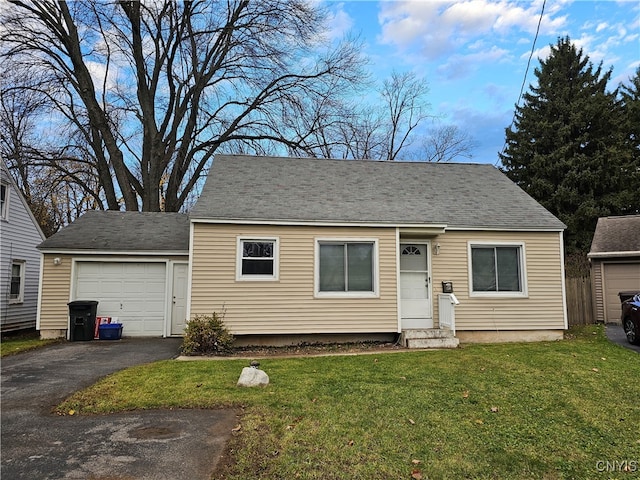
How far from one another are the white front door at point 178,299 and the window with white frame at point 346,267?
14.5 ft

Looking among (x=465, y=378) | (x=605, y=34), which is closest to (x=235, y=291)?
(x=465, y=378)

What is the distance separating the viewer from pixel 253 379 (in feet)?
19.9

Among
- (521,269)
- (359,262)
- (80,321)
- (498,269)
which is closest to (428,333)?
(359,262)

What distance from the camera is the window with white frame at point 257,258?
9.52m

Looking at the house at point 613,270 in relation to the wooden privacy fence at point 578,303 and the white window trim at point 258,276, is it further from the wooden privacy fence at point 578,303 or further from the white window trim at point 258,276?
the white window trim at point 258,276

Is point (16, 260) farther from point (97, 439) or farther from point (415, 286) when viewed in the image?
point (415, 286)

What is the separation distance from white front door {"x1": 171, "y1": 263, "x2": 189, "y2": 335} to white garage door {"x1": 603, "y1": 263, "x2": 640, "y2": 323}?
13.8m

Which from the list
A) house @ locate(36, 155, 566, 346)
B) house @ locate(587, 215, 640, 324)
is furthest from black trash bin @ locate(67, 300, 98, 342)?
house @ locate(587, 215, 640, 324)

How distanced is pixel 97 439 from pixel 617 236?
1660 cm

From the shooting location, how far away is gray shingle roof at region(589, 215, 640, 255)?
45.3 ft

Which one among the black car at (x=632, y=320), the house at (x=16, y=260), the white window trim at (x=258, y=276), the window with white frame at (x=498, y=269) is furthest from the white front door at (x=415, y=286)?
the house at (x=16, y=260)

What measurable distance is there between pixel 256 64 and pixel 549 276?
17.1 metres

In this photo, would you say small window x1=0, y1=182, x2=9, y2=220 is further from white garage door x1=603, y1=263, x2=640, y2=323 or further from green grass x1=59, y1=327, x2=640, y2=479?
white garage door x1=603, y1=263, x2=640, y2=323

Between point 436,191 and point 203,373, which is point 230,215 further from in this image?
point 436,191
